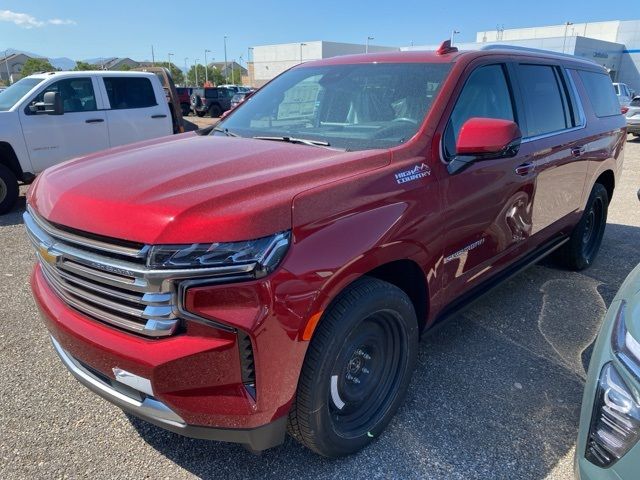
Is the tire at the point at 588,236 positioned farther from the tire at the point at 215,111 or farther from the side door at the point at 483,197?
the tire at the point at 215,111

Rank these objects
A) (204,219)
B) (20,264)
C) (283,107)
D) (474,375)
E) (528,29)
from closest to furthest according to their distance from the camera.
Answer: (204,219) < (474,375) < (283,107) < (20,264) < (528,29)

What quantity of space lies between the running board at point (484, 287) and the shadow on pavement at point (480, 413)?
0.43 metres

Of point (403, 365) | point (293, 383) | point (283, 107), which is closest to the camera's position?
point (293, 383)

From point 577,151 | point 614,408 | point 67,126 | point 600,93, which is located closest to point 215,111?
point 67,126

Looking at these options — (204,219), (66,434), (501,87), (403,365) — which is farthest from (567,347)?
(66,434)

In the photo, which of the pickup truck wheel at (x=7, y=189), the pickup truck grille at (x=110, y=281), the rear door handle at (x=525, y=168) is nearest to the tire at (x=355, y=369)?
the pickup truck grille at (x=110, y=281)

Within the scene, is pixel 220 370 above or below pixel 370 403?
above

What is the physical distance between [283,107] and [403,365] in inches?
74.2

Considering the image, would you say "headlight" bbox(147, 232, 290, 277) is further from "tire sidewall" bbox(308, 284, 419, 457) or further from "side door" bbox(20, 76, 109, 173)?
"side door" bbox(20, 76, 109, 173)

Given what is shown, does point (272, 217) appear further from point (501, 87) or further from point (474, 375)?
point (501, 87)

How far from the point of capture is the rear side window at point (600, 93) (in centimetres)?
454

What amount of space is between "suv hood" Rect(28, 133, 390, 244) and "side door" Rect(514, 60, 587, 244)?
168 centimetres

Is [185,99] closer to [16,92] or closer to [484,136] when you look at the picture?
[16,92]

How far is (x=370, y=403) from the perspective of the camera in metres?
2.53
